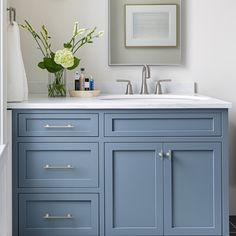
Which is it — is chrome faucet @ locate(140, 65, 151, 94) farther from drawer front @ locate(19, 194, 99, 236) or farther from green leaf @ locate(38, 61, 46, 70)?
Answer: drawer front @ locate(19, 194, 99, 236)

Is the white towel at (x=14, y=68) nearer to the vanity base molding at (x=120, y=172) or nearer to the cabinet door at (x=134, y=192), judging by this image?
the vanity base molding at (x=120, y=172)

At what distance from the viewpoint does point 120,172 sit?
2826 mm

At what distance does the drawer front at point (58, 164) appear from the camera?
2.81 m

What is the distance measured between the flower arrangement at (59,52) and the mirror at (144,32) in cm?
15

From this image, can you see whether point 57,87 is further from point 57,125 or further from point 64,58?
point 57,125

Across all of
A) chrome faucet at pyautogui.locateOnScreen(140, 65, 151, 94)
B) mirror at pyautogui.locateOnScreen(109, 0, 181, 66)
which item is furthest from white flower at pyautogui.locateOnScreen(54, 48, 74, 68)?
chrome faucet at pyautogui.locateOnScreen(140, 65, 151, 94)

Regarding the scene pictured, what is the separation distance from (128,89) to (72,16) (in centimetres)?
59

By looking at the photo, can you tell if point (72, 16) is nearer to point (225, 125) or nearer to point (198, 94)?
point (198, 94)

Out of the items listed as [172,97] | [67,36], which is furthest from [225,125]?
[67,36]

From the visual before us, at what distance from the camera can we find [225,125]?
9.20ft

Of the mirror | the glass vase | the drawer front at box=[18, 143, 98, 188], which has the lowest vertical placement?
the drawer front at box=[18, 143, 98, 188]

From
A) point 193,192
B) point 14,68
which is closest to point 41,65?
point 14,68

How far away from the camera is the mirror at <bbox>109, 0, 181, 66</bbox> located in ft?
11.4

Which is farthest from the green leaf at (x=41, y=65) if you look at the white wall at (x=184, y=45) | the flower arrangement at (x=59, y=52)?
the white wall at (x=184, y=45)
